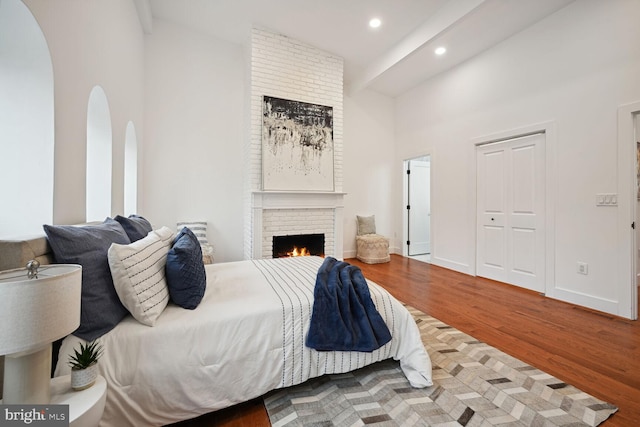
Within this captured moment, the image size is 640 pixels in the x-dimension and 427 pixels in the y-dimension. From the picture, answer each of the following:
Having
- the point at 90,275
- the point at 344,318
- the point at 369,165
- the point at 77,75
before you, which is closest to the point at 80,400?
the point at 90,275

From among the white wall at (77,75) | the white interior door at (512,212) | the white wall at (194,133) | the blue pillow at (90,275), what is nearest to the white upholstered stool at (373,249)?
the white interior door at (512,212)

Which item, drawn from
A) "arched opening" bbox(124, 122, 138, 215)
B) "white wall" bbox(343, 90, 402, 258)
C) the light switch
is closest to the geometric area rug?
the light switch

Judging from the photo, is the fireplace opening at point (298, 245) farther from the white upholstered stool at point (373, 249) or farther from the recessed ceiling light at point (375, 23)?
the recessed ceiling light at point (375, 23)

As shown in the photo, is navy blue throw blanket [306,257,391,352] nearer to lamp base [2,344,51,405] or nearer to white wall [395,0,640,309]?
lamp base [2,344,51,405]

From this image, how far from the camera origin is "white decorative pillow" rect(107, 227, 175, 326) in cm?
124

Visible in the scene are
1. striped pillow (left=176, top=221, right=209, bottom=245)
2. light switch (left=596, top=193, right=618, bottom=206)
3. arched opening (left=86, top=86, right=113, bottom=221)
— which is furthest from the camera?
striped pillow (left=176, top=221, right=209, bottom=245)

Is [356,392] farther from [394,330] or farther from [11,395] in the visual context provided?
[11,395]

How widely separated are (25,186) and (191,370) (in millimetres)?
1224

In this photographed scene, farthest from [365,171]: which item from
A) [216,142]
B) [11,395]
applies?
[11,395]

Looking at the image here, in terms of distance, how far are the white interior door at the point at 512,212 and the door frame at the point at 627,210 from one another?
0.68 metres

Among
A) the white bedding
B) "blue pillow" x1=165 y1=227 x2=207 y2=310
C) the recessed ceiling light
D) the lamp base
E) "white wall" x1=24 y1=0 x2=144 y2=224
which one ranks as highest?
the recessed ceiling light

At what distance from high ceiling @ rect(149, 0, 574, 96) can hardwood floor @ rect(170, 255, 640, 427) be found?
311 cm

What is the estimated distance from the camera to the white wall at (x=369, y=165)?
17.5ft

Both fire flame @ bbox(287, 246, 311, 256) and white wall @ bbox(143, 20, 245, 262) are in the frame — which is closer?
white wall @ bbox(143, 20, 245, 262)
